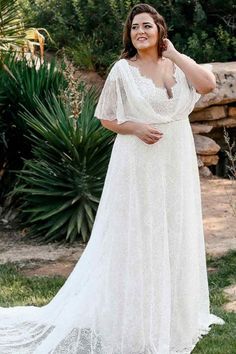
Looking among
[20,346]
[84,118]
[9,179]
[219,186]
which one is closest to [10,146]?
[9,179]

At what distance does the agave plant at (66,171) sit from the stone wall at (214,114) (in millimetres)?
2703

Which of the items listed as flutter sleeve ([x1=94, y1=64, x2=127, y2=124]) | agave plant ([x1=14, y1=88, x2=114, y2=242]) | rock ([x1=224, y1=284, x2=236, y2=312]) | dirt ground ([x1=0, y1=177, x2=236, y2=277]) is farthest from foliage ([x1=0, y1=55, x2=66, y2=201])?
flutter sleeve ([x1=94, y1=64, x2=127, y2=124])

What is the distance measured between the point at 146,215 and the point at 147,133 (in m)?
0.48

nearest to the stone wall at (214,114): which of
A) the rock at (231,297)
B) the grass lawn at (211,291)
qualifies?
the grass lawn at (211,291)

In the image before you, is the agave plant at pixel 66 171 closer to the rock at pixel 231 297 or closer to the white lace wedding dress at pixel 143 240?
the rock at pixel 231 297

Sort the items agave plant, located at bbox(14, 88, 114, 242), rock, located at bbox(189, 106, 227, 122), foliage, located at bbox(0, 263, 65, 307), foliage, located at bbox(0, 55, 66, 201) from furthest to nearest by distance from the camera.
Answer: rock, located at bbox(189, 106, 227, 122), foliage, located at bbox(0, 55, 66, 201), agave plant, located at bbox(14, 88, 114, 242), foliage, located at bbox(0, 263, 65, 307)

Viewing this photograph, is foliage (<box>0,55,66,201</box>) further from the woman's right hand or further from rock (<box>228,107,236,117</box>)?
the woman's right hand

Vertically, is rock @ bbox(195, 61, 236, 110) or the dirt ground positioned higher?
rock @ bbox(195, 61, 236, 110)

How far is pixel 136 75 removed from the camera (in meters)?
4.56

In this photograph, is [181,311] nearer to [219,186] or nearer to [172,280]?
[172,280]

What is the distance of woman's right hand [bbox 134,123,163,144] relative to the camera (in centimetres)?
450

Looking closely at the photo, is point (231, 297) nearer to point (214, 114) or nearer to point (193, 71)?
point (193, 71)

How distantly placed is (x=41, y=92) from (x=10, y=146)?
2.53 feet

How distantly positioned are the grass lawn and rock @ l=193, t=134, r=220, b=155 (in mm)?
3550
